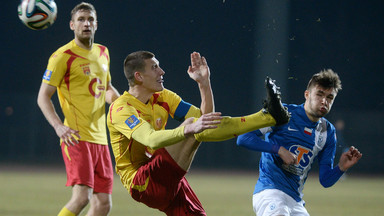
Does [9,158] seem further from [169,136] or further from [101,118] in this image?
[169,136]

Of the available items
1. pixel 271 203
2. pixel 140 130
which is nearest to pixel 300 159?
pixel 271 203

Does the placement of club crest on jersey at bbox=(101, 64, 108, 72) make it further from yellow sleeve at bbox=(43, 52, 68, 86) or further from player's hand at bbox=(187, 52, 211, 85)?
player's hand at bbox=(187, 52, 211, 85)

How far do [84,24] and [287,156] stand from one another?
7.87 ft

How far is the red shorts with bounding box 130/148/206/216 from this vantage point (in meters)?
4.54

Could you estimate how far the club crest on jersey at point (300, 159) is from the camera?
4809 millimetres

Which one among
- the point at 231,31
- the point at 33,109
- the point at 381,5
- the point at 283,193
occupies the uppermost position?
the point at 381,5

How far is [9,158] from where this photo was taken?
19422 millimetres

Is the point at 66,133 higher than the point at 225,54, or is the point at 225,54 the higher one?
the point at 225,54

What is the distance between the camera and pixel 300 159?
483cm

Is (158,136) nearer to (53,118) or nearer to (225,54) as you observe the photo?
(53,118)

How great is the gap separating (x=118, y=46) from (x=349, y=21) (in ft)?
33.1

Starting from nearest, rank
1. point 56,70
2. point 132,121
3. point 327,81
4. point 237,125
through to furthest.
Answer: point 237,125, point 132,121, point 327,81, point 56,70

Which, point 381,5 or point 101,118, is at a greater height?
point 381,5

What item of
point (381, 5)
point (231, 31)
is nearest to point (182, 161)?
point (231, 31)
